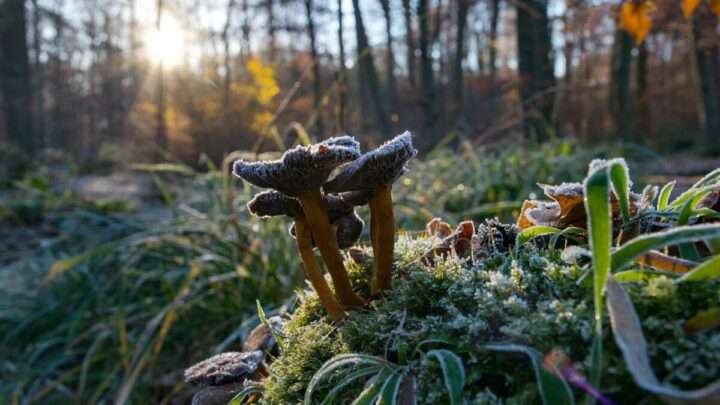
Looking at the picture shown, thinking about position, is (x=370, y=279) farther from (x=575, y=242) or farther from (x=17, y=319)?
(x=17, y=319)

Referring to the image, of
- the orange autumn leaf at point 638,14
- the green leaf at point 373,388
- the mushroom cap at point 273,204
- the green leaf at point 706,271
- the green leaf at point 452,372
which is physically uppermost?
the orange autumn leaf at point 638,14

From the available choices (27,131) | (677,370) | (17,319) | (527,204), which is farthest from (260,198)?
(27,131)

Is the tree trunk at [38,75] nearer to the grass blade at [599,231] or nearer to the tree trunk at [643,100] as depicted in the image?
the tree trunk at [643,100]

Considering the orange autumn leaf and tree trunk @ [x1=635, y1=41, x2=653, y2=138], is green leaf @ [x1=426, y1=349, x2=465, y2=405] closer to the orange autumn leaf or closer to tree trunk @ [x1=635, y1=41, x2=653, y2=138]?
the orange autumn leaf

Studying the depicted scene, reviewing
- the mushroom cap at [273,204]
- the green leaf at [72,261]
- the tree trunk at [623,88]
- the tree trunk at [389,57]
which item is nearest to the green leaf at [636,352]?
the mushroom cap at [273,204]

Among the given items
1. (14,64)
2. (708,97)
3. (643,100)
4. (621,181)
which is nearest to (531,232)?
(621,181)

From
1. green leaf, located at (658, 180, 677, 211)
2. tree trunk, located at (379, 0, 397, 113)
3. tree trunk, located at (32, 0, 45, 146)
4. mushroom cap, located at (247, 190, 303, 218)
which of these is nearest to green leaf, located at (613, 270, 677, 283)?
green leaf, located at (658, 180, 677, 211)
